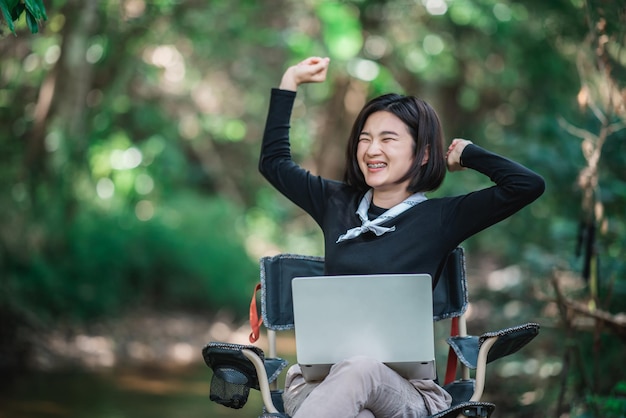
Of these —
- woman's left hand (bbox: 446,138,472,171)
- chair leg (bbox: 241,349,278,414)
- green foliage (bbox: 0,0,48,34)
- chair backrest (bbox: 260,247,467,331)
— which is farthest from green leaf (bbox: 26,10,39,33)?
woman's left hand (bbox: 446,138,472,171)

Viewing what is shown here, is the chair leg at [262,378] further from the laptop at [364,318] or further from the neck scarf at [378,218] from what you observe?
the neck scarf at [378,218]

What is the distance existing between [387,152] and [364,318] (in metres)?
0.61

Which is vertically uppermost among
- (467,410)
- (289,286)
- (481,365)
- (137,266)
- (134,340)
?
(137,266)

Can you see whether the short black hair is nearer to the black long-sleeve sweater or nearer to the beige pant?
the black long-sleeve sweater

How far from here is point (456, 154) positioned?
9.61 ft

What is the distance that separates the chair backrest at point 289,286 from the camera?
10.1ft

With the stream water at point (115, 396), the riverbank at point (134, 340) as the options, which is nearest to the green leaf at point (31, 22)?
the stream water at point (115, 396)

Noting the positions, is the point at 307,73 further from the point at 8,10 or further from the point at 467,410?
the point at 467,410

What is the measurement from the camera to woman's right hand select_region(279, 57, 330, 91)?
10.4 feet

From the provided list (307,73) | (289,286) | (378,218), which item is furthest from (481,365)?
(307,73)

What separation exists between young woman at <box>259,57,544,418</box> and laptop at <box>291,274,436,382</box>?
0.22 feet

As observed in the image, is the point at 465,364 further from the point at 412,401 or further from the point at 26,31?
the point at 26,31

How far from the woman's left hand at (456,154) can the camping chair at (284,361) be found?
30 centimetres

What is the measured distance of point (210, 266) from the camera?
8844mm
